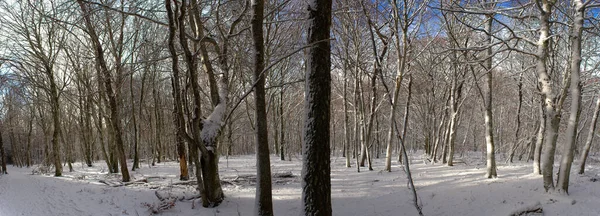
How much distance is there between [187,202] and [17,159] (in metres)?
31.3

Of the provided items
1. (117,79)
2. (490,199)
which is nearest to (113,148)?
(117,79)

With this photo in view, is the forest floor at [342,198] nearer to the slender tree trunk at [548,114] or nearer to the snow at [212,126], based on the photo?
the slender tree trunk at [548,114]

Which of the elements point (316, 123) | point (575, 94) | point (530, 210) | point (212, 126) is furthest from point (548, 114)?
point (212, 126)

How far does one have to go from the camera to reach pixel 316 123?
4523 mm

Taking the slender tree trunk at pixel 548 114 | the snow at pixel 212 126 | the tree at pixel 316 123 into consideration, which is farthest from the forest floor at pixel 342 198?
the tree at pixel 316 123

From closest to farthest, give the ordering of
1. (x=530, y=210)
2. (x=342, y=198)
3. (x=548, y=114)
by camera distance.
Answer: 1. (x=530, y=210)
2. (x=548, y=114)
3. (x=342, y=198)

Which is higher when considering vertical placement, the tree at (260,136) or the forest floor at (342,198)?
the tree at (260,136)

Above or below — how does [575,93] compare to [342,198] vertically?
above

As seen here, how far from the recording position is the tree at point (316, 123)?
452 centimetres

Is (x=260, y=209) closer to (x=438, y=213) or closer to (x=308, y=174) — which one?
(x=308, y=174)

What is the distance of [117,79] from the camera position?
12.3 m

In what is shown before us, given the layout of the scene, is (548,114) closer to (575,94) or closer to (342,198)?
(575,94)

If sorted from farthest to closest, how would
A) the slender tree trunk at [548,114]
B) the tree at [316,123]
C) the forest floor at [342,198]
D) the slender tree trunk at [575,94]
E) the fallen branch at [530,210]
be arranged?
the slender tree trunk at [548,114], the forest floor at [342,198], the slender tree trunk at [575,94], the fallen branch at [530,210], the tree at [316,123]

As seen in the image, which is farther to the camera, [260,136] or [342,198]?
[342,198]
